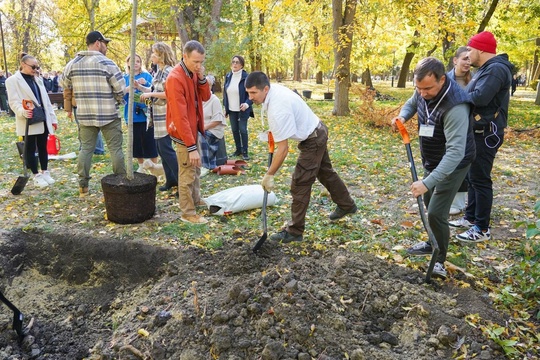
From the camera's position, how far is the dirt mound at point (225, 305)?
2.68 metres


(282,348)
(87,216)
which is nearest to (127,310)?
(282,348)

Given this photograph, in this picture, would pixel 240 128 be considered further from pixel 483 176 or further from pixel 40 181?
→ pixel 483 176

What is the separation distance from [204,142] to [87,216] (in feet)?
7.70

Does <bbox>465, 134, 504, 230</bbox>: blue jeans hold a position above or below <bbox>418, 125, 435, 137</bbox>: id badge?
below

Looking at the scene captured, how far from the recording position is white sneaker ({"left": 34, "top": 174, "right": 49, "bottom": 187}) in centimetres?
622

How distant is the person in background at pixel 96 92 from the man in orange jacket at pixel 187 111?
39.7 inches

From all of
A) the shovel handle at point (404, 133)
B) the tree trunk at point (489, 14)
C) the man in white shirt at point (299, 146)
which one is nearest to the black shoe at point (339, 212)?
the man in white shirt at point (299, 146)

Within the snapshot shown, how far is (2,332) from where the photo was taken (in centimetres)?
324

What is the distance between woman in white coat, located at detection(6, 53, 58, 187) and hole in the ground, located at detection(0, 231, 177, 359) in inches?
80.1

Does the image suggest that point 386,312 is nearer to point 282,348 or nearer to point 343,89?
point 282,348

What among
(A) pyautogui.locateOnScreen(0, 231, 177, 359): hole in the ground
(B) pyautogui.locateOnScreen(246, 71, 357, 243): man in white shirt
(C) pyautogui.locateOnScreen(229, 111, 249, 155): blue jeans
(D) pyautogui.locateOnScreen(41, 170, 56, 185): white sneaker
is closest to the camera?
(A) pyautogui.locateOnScreen(0, 231, 177, 359): hole in the ground

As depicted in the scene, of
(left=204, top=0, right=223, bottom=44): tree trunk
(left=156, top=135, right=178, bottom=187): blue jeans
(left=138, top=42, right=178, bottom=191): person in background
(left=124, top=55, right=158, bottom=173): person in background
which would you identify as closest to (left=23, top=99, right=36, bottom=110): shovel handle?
(left=124, top=55, right=158, bottom=173): person in background

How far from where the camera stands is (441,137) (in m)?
3.44

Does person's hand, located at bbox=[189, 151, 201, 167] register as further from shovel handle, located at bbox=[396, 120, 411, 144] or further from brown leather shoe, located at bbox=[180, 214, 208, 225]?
shovel handle, located at bbox=[396, 120, 411, 144]
